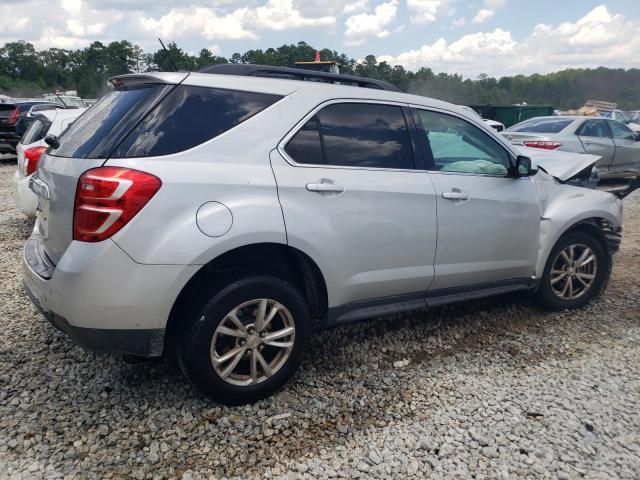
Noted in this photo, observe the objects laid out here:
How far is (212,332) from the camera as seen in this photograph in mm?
2633

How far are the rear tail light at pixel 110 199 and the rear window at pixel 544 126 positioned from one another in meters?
10.0

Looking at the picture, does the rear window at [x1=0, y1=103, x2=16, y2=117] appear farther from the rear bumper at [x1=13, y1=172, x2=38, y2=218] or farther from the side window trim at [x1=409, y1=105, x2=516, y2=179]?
the side window trim at [x1=409, y1=105, x2=516, y2=179]

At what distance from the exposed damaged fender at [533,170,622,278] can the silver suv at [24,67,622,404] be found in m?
0.32

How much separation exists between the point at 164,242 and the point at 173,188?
0.27 metres

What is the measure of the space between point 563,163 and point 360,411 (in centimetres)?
304

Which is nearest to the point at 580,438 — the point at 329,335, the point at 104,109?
the point at 329,335

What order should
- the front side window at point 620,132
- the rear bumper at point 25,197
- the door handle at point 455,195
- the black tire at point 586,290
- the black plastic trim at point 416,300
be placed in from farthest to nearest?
the front side window at point 620,132 < the rear bumper at point 25,197 < the black tire at point 586,290 < the door handle at point 455,195 < the black plastic trim at point 416,300

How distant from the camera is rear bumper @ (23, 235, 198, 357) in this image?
7.84ft

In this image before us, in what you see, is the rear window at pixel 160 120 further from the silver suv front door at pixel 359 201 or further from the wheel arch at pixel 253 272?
the wheel arch at pixel 253 272

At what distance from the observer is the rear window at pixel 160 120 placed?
2.54 meters

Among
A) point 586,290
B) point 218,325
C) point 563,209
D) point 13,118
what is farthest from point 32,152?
point 13,118

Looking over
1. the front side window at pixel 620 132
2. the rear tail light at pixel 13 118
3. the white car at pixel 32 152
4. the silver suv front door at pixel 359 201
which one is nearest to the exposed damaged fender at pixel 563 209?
the silver suv front door at pixel 359 201

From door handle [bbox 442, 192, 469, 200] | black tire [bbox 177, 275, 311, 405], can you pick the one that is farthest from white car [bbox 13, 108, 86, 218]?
door handle [bbox 442, 192, 469, 200]

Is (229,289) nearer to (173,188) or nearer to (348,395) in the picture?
(173,188)
